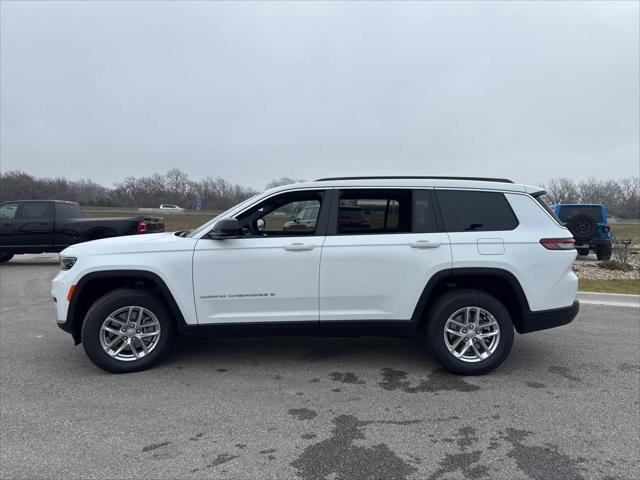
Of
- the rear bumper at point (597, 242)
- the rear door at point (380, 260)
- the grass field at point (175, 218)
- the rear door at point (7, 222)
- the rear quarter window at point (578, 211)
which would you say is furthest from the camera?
the grass field at point (175, 218)

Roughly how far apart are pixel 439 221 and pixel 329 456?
2.35 metres

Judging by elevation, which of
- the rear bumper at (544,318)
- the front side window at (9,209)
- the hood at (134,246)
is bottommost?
the rear bumper at (544,318)

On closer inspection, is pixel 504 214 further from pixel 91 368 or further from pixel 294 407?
pixel 91 368

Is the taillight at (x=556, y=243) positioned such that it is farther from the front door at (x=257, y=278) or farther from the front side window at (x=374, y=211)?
the front door at (x=257, y=278)

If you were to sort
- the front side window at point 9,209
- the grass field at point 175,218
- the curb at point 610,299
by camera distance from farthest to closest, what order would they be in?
the grass field at point 175,218, the front side window at point 9,209, the curb at point 610,299

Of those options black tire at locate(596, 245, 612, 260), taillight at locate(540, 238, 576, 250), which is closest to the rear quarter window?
black tire at locate(596, 245, 612, 260)

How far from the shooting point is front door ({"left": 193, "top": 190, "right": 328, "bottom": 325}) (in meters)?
4.02

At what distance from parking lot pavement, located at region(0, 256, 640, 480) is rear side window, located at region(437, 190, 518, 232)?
144cm

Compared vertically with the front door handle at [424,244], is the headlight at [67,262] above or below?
below

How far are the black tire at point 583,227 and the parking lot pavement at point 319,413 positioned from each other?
29.3 feet

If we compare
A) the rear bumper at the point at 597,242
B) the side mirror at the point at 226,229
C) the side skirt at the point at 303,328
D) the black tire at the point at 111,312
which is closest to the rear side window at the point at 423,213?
the side skirt at the point at 303,328

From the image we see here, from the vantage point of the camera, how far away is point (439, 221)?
414 cm

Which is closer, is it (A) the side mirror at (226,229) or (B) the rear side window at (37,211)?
(A) the side mirror at (226,229)

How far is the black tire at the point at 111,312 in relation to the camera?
4.01 m
